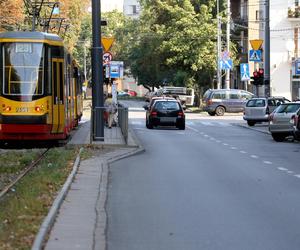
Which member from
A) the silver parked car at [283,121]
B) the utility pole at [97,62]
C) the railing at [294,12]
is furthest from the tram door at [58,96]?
the railing at [294,12]

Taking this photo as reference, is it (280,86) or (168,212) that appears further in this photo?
(280,86)

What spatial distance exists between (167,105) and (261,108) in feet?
20.6

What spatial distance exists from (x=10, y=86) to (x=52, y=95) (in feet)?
4.20

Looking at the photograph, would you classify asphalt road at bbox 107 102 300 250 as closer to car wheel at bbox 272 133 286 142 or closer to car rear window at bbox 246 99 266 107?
car wheel at bbox 272 133 286 142

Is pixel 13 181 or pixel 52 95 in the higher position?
pixel 52 95

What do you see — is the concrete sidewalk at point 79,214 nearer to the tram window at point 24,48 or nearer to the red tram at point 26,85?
the red tram at point 26,85

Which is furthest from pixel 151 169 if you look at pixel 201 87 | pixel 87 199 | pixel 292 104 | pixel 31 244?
pixel 201 87

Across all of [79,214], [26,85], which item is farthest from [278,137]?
[79,214]

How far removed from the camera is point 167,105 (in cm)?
3403

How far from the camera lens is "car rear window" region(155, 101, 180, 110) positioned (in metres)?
33.6

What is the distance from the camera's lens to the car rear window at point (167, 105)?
33.6 meters

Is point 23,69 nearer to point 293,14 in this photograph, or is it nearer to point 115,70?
point 115,70

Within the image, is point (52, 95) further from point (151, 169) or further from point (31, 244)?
point (31, 244)

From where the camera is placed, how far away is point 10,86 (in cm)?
2020
